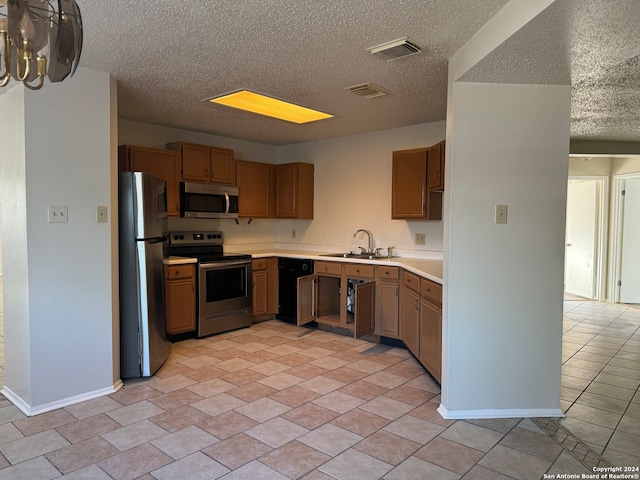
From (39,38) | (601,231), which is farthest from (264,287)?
(601,231)

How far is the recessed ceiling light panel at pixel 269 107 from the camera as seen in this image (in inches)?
146

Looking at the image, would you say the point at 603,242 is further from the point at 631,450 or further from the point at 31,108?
the point at 31,108

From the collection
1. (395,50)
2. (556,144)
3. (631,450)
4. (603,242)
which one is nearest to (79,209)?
(395,50)

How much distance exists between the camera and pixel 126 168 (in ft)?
13.7

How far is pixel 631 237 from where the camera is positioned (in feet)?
21.3

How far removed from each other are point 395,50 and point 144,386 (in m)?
2.96

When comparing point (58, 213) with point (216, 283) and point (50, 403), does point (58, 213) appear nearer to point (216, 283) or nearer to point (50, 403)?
point (50, 403)

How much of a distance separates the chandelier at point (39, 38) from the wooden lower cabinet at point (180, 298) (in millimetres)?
2613

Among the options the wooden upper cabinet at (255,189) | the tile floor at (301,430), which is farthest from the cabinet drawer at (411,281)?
the wooden upper cabinet at (255,189)

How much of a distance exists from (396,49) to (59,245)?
2.54m

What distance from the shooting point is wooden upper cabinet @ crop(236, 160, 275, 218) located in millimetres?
5320

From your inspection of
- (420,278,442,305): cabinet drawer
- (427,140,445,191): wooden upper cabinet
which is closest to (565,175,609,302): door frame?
(427,140,445,191): wooden upper cabinet

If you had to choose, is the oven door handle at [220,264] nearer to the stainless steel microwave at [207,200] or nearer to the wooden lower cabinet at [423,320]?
the stainless steel microwave at [207,200]

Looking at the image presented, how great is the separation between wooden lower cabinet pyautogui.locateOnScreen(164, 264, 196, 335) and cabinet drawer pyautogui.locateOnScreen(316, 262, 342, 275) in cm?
137
